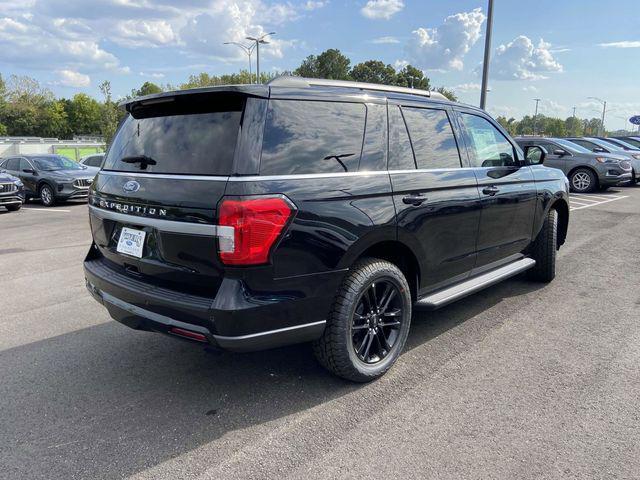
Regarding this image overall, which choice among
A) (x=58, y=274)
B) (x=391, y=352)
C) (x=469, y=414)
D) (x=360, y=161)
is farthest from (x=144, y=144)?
(x=58, y=274)

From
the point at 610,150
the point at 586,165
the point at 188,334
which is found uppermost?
the point at 610,150

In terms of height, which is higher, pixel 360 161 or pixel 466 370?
pixel 360 161

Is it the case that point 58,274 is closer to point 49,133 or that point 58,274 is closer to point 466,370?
point 466,370

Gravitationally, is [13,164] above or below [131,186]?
below

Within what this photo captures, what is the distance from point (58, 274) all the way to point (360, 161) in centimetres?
488

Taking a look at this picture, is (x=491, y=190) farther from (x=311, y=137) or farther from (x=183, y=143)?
(x=183, y=143)

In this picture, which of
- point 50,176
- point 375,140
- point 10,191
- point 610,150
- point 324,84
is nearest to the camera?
point 324,84

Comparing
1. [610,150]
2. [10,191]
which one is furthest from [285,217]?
[610,150]

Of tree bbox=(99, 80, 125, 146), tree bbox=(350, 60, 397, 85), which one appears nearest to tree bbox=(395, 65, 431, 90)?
tree bbox=(350, 60, 397, 85)

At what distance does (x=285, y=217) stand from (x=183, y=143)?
838 mm

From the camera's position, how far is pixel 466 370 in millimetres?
3539

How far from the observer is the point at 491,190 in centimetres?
435

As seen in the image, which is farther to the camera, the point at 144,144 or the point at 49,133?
the point at 49,133

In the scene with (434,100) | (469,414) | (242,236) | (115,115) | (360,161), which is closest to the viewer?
(242,236)
